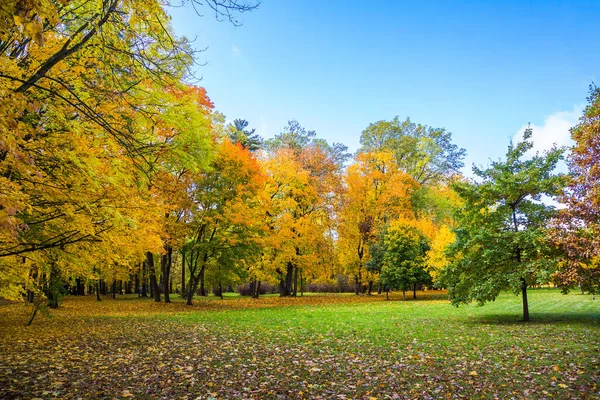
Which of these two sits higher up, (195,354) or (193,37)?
(193,37)

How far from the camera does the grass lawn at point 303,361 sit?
18.1ft

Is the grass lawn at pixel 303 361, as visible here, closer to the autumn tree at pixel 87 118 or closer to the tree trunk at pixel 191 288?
the autumn tree at pixel 87 118

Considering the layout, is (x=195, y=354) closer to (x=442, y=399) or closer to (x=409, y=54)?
(x=442, y=399)

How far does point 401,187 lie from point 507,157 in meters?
17.0

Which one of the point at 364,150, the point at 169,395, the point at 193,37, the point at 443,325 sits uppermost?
the point at 364,150

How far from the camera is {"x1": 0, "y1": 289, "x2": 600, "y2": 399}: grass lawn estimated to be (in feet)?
18.1

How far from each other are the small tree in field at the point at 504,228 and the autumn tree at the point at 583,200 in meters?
2.45

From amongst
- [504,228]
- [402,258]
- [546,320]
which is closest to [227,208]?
[504,228]

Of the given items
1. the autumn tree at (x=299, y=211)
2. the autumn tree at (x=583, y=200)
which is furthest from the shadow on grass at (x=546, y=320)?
the autumn tree at (x=299, y=211)

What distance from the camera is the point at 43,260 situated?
8492 millimetres

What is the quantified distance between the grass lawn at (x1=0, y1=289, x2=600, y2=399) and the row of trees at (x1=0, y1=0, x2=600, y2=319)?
6.27 ft

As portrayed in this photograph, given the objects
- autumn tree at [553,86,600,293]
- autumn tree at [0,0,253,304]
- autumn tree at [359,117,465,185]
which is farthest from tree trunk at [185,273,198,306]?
autumn tree at [359,117,465,185]

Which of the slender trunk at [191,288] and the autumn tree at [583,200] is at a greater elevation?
the autumn tree at [583,200]

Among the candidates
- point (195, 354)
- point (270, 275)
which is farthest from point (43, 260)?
point (270, 275)
